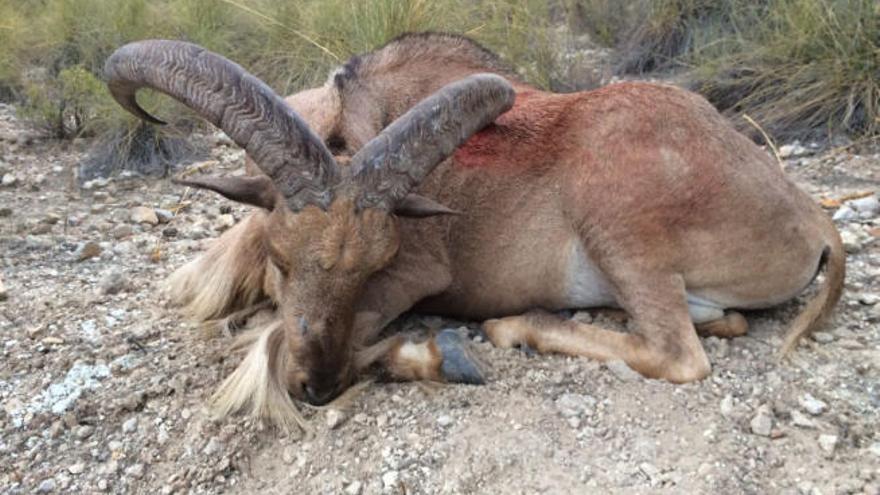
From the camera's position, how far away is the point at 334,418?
11.6 feet

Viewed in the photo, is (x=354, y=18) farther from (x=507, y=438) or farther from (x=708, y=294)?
(x=507, y=438)

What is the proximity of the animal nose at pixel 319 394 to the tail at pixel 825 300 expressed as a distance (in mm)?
1792

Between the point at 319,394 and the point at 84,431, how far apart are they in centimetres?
87

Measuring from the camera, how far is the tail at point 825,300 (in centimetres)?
391

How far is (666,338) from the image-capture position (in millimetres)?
3789

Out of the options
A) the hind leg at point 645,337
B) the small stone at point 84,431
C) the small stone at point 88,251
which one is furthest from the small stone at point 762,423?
the small stone at point 88,251

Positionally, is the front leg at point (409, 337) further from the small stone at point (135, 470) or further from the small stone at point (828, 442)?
the small stone at point (828, 442)

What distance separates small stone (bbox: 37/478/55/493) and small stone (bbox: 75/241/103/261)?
6.56 ft

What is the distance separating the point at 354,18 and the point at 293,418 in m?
4.23

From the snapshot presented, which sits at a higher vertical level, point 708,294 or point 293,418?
point 708,294

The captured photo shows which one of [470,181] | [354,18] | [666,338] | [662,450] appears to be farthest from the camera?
[354,18]

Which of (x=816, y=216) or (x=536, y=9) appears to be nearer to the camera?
(x=816, y=216)

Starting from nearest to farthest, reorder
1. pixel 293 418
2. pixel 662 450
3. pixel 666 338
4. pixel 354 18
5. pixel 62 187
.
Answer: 1. pixel 662 450
2. pixel 293 418
3. pixel 666 338
4. pixel 62 187
5. pixel 354 18

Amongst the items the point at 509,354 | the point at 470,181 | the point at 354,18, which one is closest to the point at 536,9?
the point at 354,18
